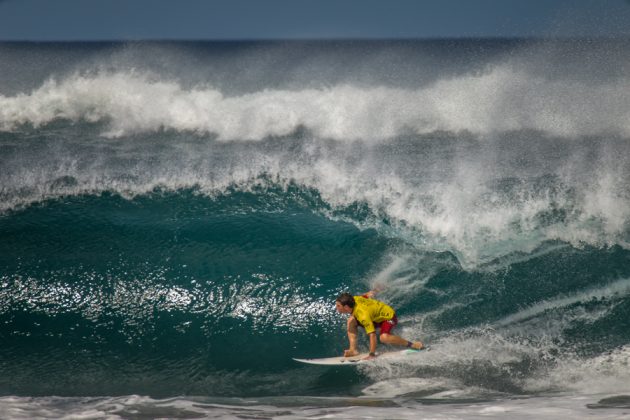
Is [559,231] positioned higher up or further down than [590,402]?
higher up

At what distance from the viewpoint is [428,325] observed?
7.96 metres

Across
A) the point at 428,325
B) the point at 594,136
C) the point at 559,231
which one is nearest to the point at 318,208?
the point at 428,325

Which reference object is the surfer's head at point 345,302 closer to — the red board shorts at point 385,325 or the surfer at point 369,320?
the surfer at point 369,320

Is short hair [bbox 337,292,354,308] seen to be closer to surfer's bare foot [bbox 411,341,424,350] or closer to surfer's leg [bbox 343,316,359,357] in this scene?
surfer's leg [bbox 343,316,359,357]

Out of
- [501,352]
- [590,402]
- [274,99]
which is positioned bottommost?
[590,402]

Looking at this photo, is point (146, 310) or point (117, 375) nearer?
point (117, 375)

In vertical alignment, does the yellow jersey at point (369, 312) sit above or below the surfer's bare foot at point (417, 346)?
above

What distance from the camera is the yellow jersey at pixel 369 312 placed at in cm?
723

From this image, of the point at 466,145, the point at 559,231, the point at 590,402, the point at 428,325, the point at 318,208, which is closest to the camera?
the point at 590,402

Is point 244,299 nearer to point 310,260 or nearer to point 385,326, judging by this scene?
point 310,260

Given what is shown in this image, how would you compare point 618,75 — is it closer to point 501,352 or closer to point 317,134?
point 317,134

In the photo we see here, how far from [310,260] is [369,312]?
2177 millimetres

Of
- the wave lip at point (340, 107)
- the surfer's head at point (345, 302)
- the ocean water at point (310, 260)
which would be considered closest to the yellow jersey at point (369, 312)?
the surfer's head at point (345, 302)

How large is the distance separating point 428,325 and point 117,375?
447 cm
